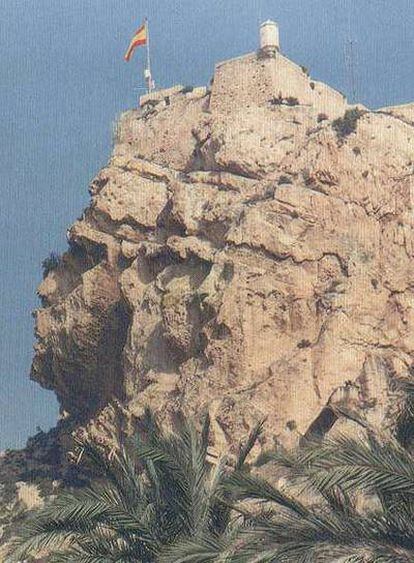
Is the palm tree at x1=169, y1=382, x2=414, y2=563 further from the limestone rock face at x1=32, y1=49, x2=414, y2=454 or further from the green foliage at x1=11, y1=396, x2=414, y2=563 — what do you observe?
the limestone rock face at x1=32, y1=49, x2=414, y2=454

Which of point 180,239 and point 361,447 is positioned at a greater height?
point 180,239

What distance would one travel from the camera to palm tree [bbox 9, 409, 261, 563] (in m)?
21.2

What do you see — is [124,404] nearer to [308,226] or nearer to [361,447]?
[308,226]

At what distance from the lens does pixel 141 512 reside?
2175cm

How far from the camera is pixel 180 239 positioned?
45.9m

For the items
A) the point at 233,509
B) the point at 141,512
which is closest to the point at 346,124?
the point at 141,512

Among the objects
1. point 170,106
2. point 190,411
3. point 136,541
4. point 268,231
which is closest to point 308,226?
point 268,231

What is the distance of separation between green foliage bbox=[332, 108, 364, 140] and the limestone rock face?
12cm

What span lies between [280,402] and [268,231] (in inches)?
232

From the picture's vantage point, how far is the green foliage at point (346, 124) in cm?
4681

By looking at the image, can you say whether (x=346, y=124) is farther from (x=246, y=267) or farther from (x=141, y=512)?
(x=141, y=512)

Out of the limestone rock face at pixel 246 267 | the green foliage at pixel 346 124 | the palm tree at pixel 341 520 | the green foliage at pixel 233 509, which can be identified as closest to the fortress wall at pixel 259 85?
the limestone rock face at pixel 246 267

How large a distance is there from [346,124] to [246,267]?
739 cm

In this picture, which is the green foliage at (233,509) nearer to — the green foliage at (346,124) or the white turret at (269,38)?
the green foliage at (346,124)
